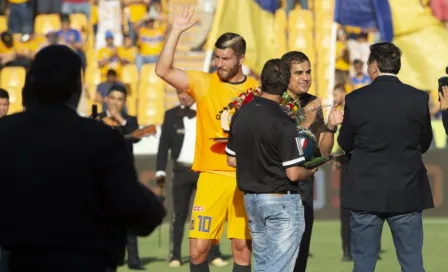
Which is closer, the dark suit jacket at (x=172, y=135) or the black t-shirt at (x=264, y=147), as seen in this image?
the black t-shirt at (x=264, y=147)

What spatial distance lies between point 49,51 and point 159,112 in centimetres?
1804

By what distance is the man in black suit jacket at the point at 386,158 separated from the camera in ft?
28.2

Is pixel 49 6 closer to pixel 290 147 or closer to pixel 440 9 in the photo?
pixel 440 9

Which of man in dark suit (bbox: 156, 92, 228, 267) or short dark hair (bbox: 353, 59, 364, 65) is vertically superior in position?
short dark hair (bbox: 353, 59, 364, 65)

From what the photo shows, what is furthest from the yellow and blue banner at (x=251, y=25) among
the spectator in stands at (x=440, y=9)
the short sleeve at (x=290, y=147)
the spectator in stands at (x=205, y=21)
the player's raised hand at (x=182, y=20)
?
the short sleeve at (x=290, y=147)

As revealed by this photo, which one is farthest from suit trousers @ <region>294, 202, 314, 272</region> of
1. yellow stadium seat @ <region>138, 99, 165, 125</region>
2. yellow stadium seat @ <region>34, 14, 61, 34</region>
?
yellow stadium seat @ <region>34, 14, 61, 34</region>

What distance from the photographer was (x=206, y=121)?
958 cm

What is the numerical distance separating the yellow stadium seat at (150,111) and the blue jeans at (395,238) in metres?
14.2

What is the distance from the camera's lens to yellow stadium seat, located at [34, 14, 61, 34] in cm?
2508

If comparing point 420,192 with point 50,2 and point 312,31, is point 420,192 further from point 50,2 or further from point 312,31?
point 50,2

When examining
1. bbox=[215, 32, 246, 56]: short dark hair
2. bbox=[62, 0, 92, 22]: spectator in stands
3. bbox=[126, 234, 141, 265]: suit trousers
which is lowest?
bbox=[126, 234, 141, 265]: suit trousers

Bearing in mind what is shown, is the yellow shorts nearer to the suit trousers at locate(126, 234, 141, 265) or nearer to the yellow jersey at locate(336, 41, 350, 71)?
the suit trousers at locate(126, 234, 141, 265)

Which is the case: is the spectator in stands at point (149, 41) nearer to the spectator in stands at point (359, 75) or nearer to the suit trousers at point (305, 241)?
the spectator in stands at point (359, 75)

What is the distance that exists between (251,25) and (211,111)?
456 inches
